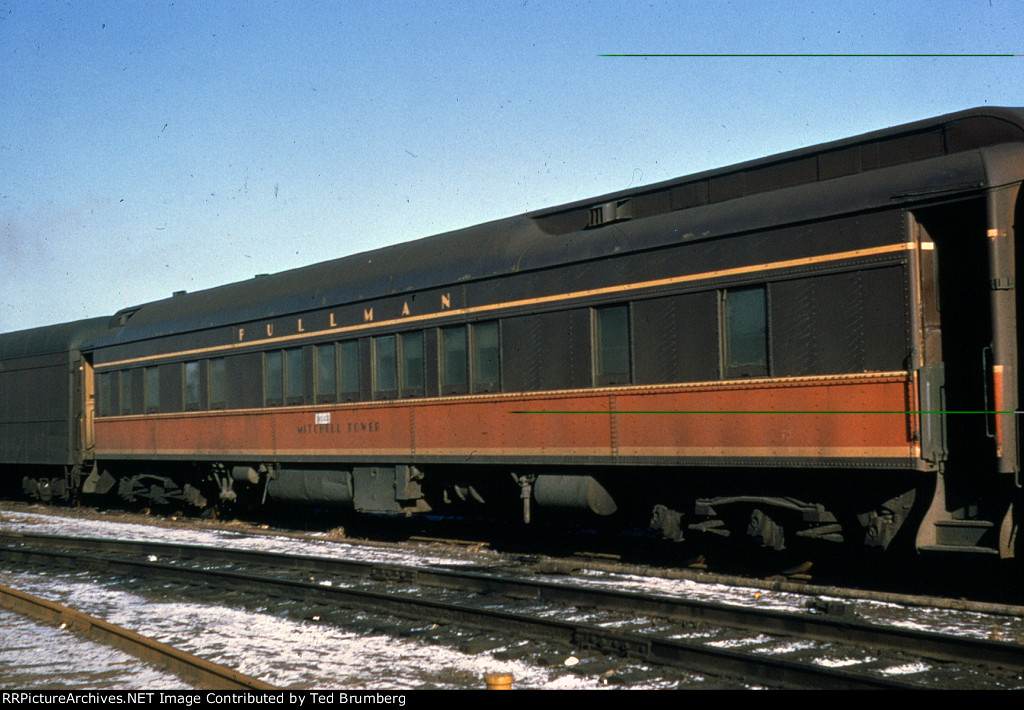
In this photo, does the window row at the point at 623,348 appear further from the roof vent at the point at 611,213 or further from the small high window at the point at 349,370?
the roof vent at the point at 611,213

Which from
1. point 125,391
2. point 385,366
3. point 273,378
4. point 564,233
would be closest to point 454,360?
point 385,366

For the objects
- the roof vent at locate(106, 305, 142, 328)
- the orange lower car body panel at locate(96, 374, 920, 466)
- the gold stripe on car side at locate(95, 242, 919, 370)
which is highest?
the roof vent at locate(106, 305, 142, 328)

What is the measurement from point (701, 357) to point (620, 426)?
1.23 metres

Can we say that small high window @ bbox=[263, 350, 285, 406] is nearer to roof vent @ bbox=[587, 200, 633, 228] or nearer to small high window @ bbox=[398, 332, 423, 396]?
small high window @ bbox=[398, 332, 423, 396]

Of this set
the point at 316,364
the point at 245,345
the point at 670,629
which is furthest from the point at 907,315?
the point at 245,345

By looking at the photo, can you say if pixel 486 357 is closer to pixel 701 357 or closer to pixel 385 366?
pixel 385 366

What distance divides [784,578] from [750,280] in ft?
9.57

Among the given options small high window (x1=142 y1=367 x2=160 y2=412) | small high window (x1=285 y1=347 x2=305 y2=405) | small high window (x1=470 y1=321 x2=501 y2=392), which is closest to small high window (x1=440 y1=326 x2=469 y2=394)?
small high window (x1=470 y1=321 x2=501 y2=392)

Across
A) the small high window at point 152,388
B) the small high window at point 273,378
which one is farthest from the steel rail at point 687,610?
the small high window at point 152,388

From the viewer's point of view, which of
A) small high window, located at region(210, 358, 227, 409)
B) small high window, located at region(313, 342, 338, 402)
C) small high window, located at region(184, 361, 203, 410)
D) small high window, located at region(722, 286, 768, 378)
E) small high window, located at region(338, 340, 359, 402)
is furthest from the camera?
small high window, located at region(184, 361, 203, 410)

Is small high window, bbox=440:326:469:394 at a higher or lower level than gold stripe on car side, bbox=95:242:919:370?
lower

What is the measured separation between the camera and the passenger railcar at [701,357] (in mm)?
8766

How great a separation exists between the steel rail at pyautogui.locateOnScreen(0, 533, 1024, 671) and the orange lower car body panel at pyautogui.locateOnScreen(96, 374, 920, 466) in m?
1.77

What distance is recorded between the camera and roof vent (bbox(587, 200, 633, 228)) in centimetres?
1159
